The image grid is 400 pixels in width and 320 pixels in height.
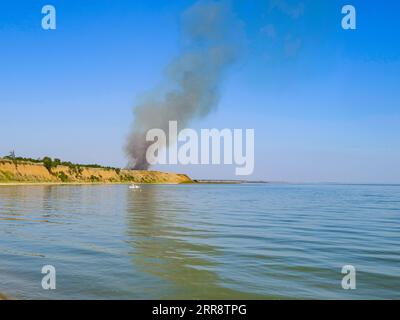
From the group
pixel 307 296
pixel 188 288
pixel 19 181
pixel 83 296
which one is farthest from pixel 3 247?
pixel 19 181

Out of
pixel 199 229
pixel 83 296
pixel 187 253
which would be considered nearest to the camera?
pixel 83 296

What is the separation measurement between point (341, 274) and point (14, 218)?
28.1 m

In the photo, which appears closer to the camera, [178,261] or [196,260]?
[178,261]

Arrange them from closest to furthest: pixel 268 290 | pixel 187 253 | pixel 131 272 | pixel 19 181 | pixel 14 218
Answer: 1. pixel 268 290
2. pixel 131 272
3. pixel 187 253
4. pixel 14 218
5. pixel 19 181

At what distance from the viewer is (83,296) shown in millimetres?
12055

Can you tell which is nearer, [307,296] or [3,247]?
[307,296]
